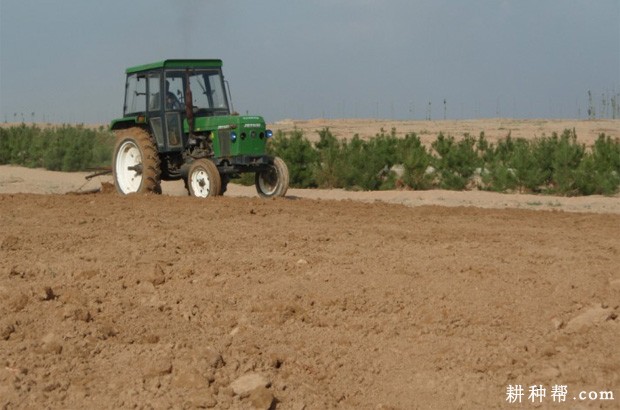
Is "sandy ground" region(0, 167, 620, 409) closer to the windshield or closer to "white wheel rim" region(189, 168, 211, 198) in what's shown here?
"white wheel rim" region(189, 168, 211, 198)

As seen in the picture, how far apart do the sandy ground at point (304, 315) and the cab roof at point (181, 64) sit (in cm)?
452

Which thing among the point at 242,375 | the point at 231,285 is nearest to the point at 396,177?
the point at 231,285

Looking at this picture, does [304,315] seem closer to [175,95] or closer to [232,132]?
[232,132]

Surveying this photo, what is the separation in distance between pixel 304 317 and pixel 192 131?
891 cm

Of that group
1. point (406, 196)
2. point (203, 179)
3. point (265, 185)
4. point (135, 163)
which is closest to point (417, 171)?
point (406, 196)

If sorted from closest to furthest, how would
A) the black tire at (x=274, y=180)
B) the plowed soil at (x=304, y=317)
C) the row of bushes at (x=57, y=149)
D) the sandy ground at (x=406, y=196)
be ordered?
the plowed soil at (x=304, y=317) → the black tire at (x=274, y=180) → the sandy ground at (x=406, y=196) → the row of bushes at (x=57, y=149)

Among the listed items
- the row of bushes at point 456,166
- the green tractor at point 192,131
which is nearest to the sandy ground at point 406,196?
the row of bushes at point 456,166

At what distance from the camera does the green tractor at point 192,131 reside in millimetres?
15477

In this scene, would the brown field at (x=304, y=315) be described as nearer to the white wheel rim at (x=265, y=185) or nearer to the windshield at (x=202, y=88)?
the windshield at (x=202, y=88)

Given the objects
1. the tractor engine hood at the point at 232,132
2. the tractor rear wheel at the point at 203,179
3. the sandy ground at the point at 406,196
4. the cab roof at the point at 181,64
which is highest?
the cab roof at the point at 181,64

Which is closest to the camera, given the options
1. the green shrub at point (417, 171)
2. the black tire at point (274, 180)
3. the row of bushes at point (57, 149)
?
the black tire at point (274, 180)

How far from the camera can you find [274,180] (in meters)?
16.5

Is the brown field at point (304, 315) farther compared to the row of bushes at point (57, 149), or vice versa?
the row of bushes at point (57, 149)

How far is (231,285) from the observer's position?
8.05 m
